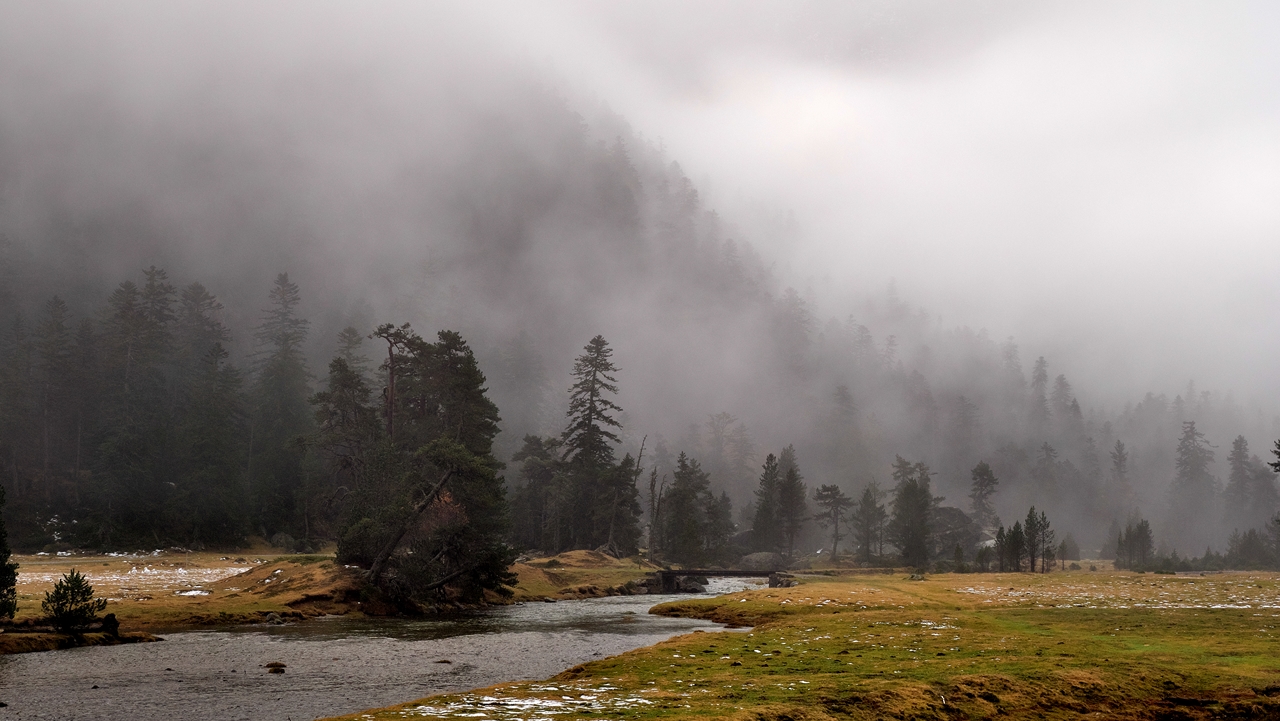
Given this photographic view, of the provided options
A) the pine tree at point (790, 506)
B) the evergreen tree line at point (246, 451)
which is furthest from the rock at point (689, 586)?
the pine tree at point (790, 506)

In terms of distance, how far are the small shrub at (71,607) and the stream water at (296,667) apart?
2.62 meters

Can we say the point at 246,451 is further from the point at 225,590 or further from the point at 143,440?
the point at 225,590

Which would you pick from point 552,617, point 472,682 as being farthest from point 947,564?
point 472,682

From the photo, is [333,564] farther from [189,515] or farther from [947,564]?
[947,564]

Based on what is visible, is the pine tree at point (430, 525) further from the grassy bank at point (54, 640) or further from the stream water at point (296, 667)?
the grassy bank at point (54, 640)

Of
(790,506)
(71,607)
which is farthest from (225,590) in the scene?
(790,506)

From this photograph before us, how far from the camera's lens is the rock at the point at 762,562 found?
13775 cm

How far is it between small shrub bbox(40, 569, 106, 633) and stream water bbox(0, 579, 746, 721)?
8.60 feet

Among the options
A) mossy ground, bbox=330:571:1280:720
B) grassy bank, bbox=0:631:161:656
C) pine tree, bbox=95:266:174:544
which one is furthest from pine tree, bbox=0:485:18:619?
pine tree, bbox=95:266:174:544

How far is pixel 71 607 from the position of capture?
3703 cm

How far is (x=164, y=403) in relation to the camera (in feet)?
427

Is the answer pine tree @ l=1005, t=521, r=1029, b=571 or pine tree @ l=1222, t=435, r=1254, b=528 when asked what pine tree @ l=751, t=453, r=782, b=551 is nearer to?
pine tree @ l=1005, t=521, r=1029, b=571

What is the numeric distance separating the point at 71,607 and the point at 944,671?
40.2 m

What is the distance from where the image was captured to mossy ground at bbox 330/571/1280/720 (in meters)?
19.6
